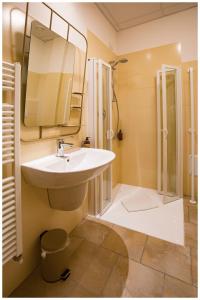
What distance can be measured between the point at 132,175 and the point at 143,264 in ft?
5.35

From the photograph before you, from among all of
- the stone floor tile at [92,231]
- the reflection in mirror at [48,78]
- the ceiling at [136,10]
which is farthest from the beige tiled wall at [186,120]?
the reflection in mirror at [48,78]

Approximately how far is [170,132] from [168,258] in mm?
1620

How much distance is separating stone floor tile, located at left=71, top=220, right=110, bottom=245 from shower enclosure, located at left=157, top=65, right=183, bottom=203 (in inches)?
40.6

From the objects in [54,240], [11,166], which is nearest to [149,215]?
[54,240]

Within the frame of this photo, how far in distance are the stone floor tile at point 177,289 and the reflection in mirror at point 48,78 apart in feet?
4.81

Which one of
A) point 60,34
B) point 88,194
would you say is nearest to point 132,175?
point 88,194

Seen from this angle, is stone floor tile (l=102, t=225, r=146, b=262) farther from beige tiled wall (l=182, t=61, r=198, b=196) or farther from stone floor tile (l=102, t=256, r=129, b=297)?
beige tiled wall (l=182, t=61, r=198, b=196)

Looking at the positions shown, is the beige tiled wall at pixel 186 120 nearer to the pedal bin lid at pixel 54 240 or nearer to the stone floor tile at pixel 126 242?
the stone floor tile at pixel 126 242

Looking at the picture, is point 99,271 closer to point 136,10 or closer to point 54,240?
point 54,240

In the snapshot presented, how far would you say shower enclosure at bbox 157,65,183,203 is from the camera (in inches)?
94.3

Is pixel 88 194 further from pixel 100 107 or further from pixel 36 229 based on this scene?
pixel 100 107

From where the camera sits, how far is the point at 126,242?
1657 millimetres

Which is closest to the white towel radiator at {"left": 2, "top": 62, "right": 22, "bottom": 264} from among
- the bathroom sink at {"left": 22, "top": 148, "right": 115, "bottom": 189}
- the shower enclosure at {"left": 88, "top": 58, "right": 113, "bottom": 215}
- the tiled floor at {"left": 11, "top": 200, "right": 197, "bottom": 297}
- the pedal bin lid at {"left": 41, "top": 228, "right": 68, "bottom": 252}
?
the bathroom sink at {"left": 22, "top": 148, "right": 115, "bottom": 189}

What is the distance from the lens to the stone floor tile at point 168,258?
1.33 meters
